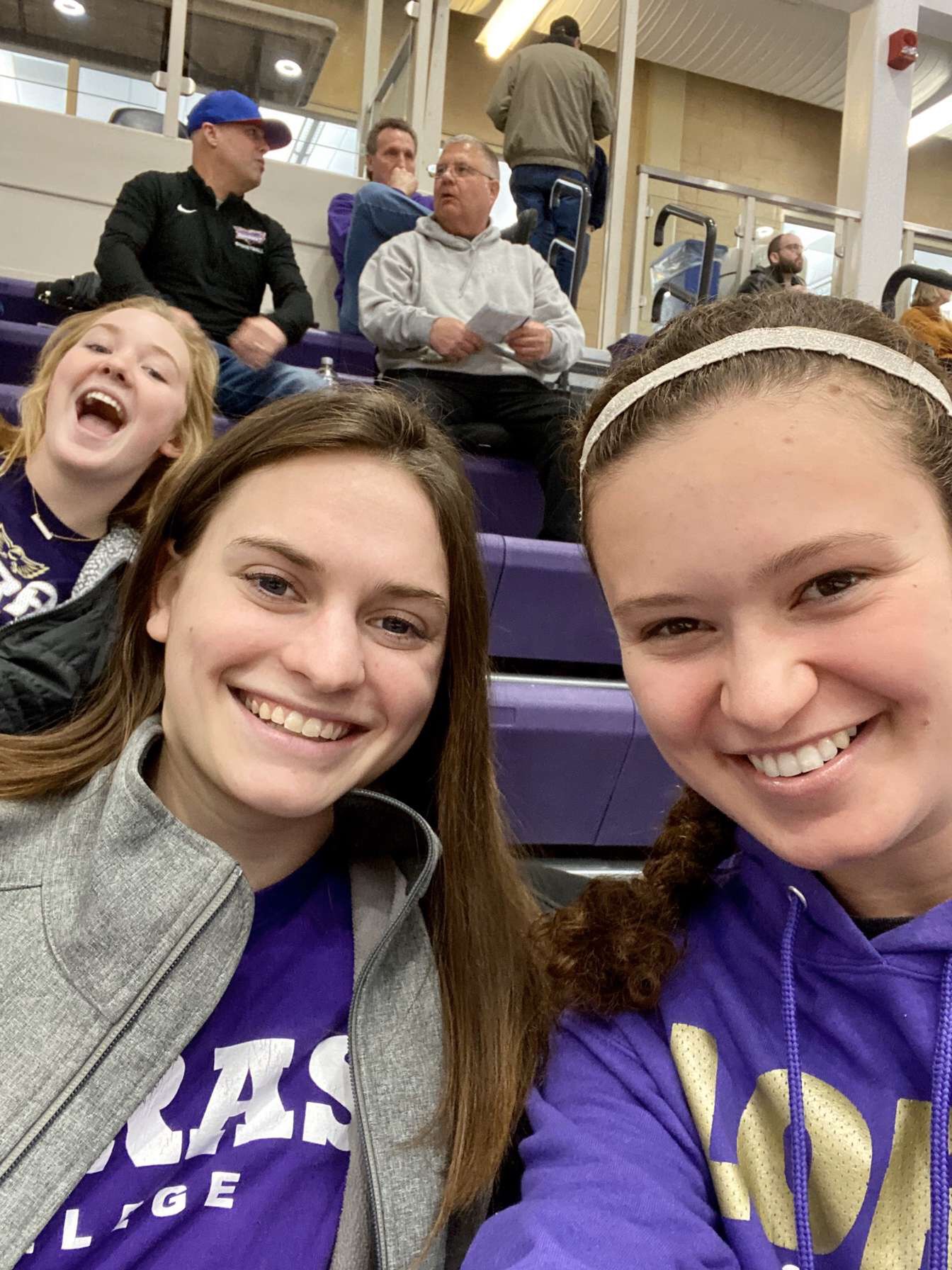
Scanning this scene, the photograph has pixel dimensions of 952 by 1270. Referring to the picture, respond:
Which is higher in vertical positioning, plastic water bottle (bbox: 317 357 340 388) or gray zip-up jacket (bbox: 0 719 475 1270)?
plastic water bottle (bbox: 317 357 340 388)

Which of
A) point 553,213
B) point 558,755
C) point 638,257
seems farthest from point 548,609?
point 638,257

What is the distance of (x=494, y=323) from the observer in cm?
256

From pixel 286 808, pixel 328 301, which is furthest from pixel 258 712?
pixel 328 301

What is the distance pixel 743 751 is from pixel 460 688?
0.42 m

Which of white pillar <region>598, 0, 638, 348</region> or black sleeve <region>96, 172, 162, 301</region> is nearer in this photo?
black sleeve <region>96, 172, 162, 301</region>

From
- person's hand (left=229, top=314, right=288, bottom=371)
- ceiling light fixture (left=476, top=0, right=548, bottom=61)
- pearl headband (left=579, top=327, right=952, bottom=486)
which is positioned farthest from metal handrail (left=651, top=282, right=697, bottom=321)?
pearl headband (left=579, top=327, right=952, bottom=486)

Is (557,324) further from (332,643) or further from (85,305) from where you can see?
(332,643)

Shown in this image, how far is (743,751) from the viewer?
2.17 ft

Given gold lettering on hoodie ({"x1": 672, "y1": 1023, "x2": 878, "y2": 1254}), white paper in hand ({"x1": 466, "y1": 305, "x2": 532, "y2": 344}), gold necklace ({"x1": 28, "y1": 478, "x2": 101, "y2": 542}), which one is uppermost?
white paper in hand ({"x1": 466, "y1": 305, "x2": 532, "y2": 344})

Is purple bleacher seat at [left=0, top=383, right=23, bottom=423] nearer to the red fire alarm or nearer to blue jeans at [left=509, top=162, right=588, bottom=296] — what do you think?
blue jeans at [left=509, top=162, right=588, bottom=296]

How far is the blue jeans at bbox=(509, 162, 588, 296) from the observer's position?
422 centimetres

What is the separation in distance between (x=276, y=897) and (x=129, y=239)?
2509 mm

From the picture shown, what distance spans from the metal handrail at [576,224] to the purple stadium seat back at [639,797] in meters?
2.92

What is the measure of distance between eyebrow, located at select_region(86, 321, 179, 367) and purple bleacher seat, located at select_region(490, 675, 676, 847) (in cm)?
84
